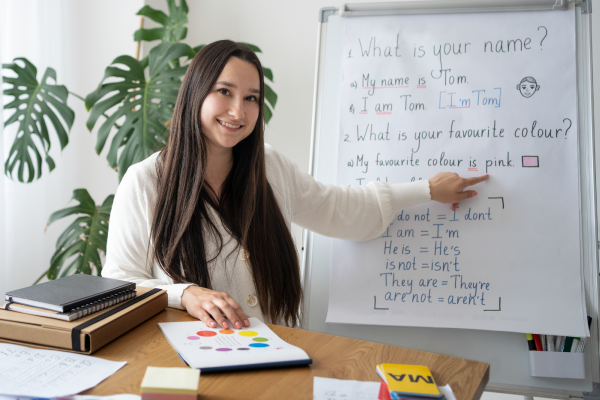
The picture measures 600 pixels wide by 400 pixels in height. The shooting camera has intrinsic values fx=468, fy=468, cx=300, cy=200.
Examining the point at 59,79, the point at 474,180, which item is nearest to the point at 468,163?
the point at 474,180

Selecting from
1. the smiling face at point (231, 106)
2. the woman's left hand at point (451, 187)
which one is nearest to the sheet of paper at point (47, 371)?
the smiling face at point (231, 106)

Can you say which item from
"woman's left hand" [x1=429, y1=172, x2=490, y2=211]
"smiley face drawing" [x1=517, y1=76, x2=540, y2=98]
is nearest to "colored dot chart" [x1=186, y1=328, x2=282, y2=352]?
"woman's left hand" [x1=429, y1=172, x2=490, y2=211]

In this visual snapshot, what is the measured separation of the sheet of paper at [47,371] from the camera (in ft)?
2.19

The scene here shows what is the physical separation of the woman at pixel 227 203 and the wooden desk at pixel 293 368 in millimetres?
360

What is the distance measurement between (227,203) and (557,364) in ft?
3.45

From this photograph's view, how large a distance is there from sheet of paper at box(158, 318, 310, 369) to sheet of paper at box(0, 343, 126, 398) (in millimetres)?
122

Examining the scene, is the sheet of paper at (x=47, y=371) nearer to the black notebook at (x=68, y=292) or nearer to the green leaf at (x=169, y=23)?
the black notebook at (x=68, y=292)

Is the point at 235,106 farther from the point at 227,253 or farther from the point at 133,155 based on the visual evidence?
the point at 133,155

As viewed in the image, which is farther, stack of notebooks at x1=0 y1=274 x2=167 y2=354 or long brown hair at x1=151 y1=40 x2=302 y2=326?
long brown hair at x1=151 y1=40 x2=302 y2=326

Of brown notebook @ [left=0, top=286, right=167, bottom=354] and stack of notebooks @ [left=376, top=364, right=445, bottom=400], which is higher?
brown notebook @ [left=0, top=286, right=167, bottom=354]

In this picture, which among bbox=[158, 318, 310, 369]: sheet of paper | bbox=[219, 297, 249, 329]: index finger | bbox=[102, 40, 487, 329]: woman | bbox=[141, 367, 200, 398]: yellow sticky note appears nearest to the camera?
bbox=[141, 367, 200, 398]: yellow sticky note

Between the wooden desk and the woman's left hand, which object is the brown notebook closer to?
the wooden desk

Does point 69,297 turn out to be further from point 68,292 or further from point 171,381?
point 171,381

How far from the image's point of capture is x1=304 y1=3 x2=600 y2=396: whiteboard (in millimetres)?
1326
